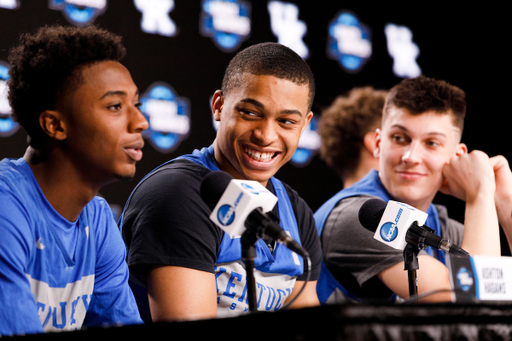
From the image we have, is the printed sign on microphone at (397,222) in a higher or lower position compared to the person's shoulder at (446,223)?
higher

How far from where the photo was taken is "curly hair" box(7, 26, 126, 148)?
1.24 m

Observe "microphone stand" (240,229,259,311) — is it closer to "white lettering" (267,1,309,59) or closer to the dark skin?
the dark skin

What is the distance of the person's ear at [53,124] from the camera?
1.22 metres

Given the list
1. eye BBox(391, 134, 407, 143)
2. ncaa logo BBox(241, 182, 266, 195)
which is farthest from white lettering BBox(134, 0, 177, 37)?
ncaa logo BBox(241, 182, 266, 195)

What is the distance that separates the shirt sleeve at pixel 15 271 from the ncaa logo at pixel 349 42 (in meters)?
2.84

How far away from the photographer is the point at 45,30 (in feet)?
4.45

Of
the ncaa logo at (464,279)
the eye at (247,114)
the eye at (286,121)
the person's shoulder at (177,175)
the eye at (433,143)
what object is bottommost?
the ncaa logo at (464,279)

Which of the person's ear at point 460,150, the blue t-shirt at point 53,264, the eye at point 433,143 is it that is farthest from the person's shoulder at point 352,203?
the blue t-shirt at point 53,264

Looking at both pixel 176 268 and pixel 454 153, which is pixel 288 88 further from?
pixel 454 153

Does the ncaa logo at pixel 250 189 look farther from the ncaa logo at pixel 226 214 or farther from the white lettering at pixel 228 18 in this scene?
the white lettering at pixel 228 18

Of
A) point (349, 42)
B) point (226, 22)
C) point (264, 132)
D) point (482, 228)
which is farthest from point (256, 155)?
point (349, 42)

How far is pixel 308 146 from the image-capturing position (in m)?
3.48

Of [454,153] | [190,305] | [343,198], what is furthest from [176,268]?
[454,153]

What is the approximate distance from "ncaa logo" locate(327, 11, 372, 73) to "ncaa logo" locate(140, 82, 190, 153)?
120 centimetres
